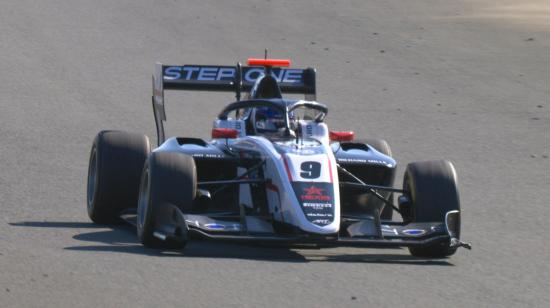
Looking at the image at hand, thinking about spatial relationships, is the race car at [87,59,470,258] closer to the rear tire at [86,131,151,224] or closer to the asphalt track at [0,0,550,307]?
the rear tire at [86,131,151,224]

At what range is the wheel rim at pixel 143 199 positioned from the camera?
383 inches

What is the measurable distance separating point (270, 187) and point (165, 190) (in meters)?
0.79

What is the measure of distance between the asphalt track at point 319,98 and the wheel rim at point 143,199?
0.59ft

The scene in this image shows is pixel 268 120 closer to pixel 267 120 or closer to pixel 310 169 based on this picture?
pixel 267 120

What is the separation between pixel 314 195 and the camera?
9273 millimetres

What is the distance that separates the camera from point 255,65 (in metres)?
12.1

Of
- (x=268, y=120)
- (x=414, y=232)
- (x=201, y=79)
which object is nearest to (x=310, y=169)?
(x=414, y=232)

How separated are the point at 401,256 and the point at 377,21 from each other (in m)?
15.6

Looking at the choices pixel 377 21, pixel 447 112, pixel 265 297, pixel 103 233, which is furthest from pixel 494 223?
pixel 377 21

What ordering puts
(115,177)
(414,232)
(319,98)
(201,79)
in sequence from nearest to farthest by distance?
(414,232) → (115,177) → (201,79) → (319,98)

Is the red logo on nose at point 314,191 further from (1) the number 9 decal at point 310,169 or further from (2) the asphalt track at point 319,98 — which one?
(2) the asphalt track at point 319,98

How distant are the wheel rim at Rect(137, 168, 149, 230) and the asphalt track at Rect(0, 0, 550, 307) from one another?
0.18 meters

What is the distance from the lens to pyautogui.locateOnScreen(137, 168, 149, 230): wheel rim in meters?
9.73

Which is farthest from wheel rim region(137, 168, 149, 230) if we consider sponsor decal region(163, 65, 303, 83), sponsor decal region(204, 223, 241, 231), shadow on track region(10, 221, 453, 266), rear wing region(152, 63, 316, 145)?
sponsor decal region(163, 65, 303, 83)
